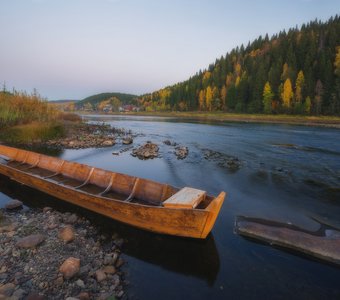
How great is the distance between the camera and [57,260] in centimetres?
618

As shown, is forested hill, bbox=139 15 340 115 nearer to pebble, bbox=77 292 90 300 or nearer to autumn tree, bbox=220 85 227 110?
autumn tree, bbox=220 85 227 110

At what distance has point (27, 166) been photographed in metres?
13.9

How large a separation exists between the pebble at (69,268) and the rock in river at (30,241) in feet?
4.95

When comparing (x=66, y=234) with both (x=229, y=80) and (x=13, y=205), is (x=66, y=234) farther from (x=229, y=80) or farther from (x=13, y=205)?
(x=229, y=80)

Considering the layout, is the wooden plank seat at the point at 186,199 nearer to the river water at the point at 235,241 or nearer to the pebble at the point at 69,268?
the river water at the point at 235,241

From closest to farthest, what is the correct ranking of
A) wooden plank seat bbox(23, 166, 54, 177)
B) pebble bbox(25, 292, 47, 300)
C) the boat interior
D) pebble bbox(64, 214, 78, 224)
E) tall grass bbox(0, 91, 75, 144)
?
1. pebble bbox(25, 292, 47, 300)
2. the boat interior
3. pebble bbox(64, 214, 78, 224)
4. wooden plank seat bbox(23, 166, 54, 177)
5. tall grass bbox(0, 91, 75, 144)

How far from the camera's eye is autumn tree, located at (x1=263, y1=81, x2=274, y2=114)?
76625mm

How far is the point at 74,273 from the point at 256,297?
4120 mm

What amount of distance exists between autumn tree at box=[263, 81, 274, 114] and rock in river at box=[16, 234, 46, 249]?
257ft

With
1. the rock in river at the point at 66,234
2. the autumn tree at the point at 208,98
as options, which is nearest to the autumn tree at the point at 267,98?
the autumn tree at the point at 208,98

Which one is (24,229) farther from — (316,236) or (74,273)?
(316,236)

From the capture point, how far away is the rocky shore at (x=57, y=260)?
17.1ft

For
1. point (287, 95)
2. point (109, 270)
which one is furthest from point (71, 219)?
point (287, 95)

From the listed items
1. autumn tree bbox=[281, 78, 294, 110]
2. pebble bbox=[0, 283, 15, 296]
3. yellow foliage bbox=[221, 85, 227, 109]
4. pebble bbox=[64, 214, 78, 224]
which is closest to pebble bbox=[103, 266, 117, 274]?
pebble bbox=[0, 283, 15, 296]
